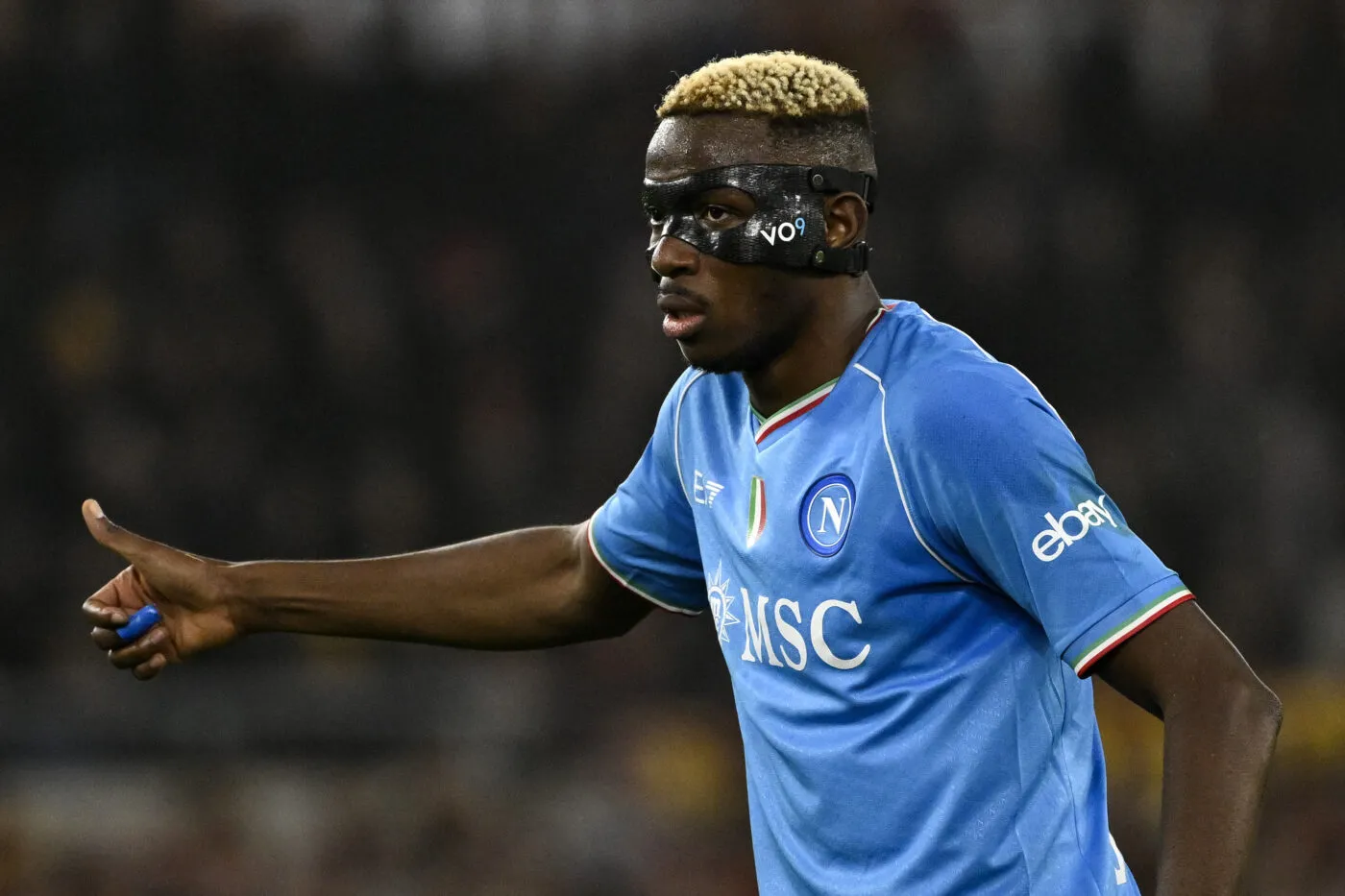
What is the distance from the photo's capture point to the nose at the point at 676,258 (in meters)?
2.90

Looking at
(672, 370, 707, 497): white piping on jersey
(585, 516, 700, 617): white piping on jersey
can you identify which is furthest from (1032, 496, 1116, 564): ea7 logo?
(585, 516, 700, 617): white piping on jersey

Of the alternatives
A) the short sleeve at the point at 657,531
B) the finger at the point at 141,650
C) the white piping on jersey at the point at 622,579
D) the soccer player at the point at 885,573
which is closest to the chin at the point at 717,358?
A: the soccer player at the point at 885,573

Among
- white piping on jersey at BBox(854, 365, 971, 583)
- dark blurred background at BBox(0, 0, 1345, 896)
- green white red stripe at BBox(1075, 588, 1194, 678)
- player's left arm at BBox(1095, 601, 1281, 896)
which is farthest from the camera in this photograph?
dark blurred background at BBox(0, 0, 1345, 896)

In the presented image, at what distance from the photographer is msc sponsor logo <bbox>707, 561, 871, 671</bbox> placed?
8.91 feet

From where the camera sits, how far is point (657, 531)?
10.9 feet

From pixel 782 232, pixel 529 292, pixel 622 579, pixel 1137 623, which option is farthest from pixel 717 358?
pixel 529 292

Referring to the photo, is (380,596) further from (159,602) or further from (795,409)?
(795,409)

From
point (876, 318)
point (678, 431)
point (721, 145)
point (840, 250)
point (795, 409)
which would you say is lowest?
point (678, 431)

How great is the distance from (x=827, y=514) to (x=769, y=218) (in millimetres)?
488

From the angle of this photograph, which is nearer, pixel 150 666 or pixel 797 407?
pixel 797 407

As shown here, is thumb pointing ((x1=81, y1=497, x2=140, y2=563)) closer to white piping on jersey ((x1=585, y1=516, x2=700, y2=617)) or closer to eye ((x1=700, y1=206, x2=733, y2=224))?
white piping on jersey ((x1=585, y1=516, x2=700, y2=617))

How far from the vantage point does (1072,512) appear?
247 centimetres

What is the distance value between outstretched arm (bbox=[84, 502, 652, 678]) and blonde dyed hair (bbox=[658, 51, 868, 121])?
3.08ft

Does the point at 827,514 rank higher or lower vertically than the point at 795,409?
lower
